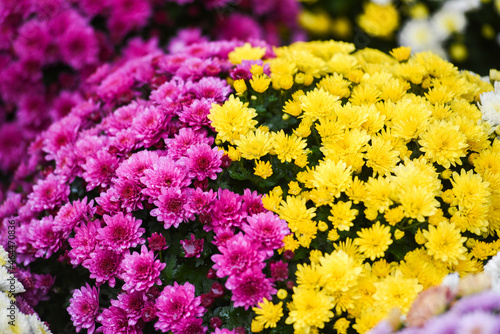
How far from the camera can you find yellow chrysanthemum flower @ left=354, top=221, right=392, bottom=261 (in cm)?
147

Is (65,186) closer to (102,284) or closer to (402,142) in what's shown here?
(102,284)

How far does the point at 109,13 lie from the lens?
2.91 meters

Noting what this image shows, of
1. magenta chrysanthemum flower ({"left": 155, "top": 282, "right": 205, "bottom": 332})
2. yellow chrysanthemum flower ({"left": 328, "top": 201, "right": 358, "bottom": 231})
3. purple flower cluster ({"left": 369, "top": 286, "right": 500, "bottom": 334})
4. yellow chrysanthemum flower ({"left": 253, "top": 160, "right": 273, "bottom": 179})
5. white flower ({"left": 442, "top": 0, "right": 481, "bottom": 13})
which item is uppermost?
white flower ({"left": 442, "top": 0, "right": 481, "bottom": 13})

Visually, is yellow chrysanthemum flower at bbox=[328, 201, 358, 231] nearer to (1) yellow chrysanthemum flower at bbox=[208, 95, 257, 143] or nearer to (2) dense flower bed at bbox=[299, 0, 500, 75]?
(1) yellow chrysanthemum flower at bbox=[208, 95, 257, 143]

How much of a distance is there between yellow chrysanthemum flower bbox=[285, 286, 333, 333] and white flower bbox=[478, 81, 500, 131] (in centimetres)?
97

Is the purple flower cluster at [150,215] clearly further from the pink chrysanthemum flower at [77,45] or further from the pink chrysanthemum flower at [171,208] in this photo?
the pink chrysanthemum flower at [77,45]

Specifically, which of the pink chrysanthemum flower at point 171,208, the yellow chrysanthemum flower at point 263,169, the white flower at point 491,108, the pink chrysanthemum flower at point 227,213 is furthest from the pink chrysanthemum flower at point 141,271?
the white flower at point 491,108

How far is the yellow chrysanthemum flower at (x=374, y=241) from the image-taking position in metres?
1.47

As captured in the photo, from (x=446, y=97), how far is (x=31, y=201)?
1747mm

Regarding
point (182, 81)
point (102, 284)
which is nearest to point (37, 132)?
point (182, 81)

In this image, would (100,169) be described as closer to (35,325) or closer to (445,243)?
(35,325)

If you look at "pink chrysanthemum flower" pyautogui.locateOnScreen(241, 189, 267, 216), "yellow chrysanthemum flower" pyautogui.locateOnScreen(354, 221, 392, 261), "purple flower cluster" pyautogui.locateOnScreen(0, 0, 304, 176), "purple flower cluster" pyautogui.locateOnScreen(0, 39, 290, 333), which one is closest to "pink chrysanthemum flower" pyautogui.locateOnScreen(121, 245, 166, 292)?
"purple flower cluster" pyautogui.locateOnScreen(0, 39, 290, 333)

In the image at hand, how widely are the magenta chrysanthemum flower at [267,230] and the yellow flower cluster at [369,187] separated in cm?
4

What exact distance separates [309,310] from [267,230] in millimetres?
280
